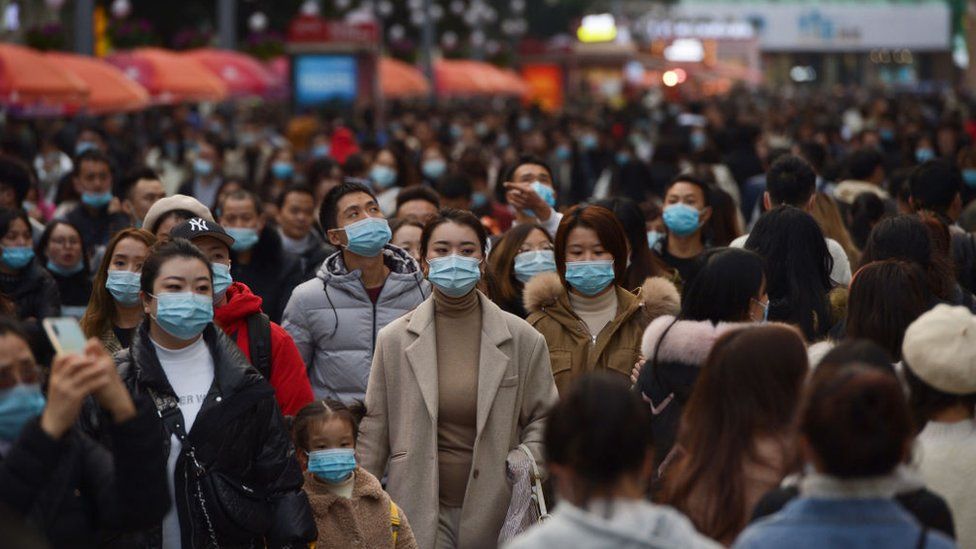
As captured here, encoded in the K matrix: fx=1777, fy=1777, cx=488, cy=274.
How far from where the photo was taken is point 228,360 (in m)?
5.86

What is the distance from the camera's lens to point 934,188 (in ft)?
31.6

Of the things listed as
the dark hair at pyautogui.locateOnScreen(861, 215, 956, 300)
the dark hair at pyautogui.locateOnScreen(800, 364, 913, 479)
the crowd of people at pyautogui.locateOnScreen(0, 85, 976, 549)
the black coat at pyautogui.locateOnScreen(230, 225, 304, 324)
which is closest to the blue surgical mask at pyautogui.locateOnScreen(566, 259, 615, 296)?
the crowd of people at pyautogui.locateOnScreen(0, 85, 976, 549)

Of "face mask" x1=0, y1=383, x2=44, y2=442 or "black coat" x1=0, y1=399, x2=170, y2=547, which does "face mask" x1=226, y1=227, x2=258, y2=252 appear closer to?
"black coat" x1=0, y1=399, x2=170, y2=547

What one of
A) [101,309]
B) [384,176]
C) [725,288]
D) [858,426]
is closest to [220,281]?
[101,309]

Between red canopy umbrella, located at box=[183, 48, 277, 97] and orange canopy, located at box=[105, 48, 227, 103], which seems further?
red canopy umbrella, located at box=[183, 48, 277, 97]

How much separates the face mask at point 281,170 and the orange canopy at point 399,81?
74.4 ft

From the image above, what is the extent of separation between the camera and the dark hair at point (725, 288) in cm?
569

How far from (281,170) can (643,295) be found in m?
11.2

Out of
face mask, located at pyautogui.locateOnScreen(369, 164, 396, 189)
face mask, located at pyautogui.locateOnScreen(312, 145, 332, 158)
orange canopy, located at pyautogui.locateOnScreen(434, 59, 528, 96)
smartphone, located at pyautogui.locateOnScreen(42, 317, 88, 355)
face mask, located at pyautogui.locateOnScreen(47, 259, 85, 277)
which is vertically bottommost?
orange canopy, located at pyautogui.locateOnScreen(434, 59, 528, 96)

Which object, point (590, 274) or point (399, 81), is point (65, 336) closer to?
point (590, 274)

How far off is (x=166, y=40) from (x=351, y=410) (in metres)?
46.2

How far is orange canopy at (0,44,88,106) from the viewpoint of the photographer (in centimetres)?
1800

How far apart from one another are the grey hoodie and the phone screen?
4.22ft

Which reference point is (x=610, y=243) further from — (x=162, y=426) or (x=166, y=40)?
(x=166, y=40)
